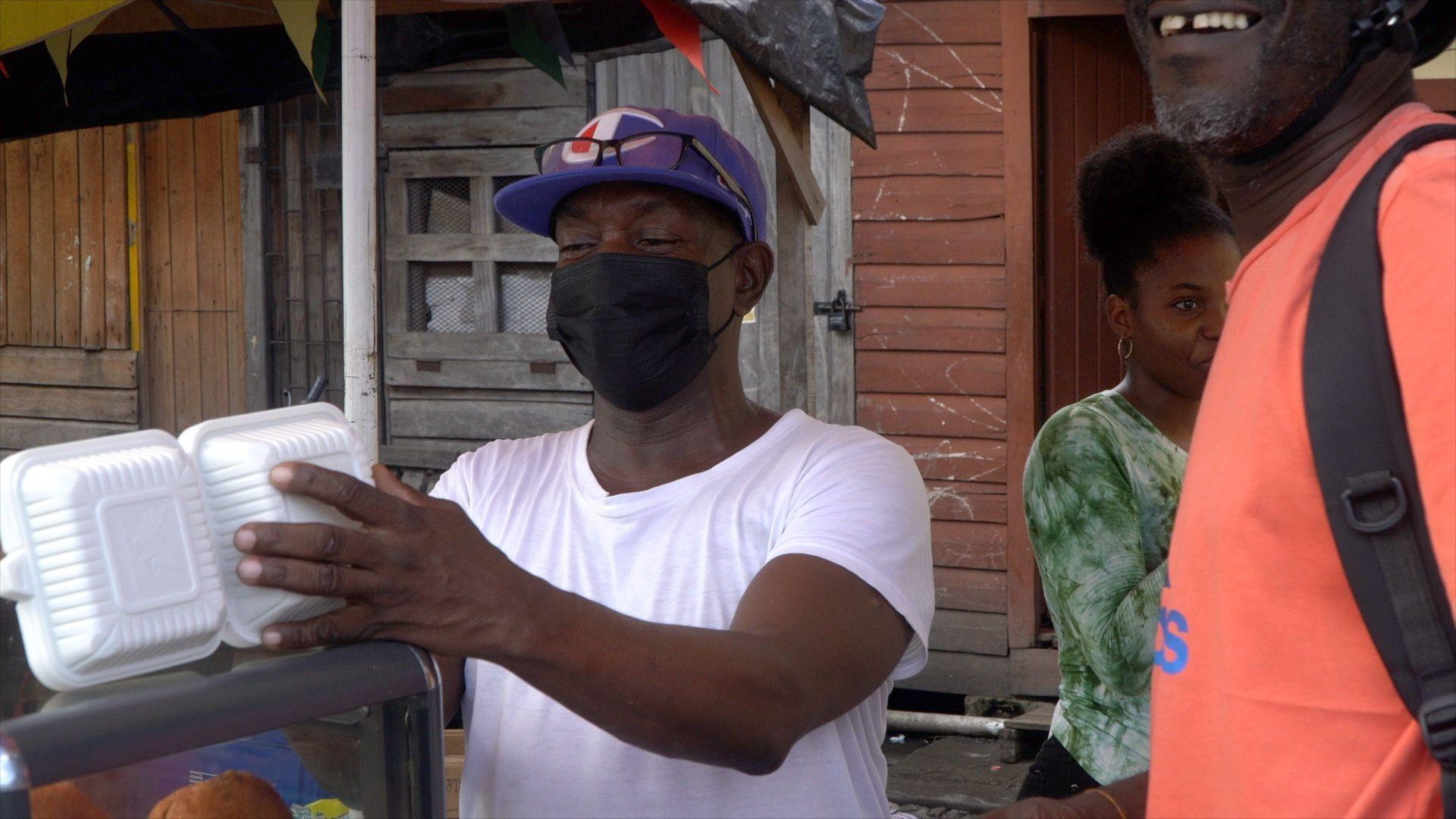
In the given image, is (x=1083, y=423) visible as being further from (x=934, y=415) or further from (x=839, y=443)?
(x=934, y=415)

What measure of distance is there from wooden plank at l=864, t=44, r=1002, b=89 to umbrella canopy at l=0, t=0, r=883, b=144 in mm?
2495

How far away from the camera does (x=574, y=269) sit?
196 cm

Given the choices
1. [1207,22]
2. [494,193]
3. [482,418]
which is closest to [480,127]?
[494,193]

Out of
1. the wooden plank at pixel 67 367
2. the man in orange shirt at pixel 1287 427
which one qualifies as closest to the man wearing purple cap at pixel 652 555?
the man in orange shirt at pixel 1287 427

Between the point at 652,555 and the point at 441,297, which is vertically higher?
the point at 441,297

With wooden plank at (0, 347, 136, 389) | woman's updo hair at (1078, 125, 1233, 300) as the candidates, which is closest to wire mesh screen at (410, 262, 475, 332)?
wooden plank at (0, 347, 136, 389)

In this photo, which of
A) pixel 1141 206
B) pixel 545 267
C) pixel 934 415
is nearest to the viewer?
pixel 1141 206

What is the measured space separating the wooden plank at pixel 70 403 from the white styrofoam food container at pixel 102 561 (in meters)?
7.30

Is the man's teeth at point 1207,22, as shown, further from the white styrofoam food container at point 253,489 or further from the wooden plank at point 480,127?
the wooden plank at point 480,127

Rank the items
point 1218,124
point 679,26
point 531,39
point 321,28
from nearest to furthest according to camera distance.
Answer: point 1218,124 < point 679,26 < point 531,39 < point 321,28

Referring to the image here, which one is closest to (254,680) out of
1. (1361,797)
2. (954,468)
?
(1361,797)

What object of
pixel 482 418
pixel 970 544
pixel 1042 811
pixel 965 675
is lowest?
pixel 965 675

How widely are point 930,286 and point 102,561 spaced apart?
16.9 ft

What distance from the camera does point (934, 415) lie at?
5969 millimetres
